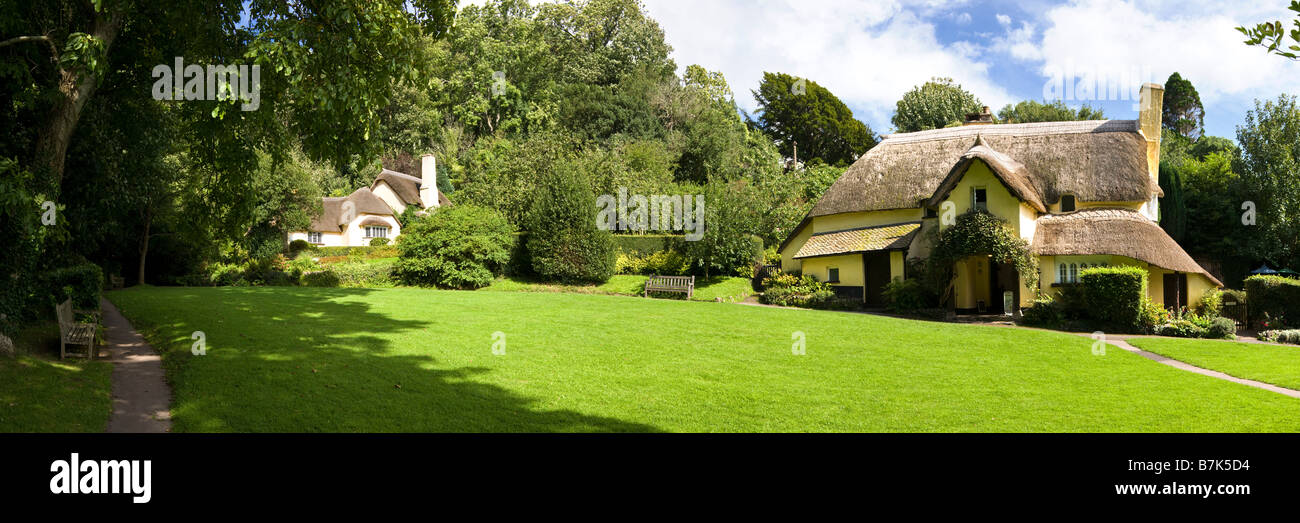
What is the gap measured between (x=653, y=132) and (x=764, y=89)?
15385mm

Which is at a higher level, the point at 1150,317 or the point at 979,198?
the point at 979,198

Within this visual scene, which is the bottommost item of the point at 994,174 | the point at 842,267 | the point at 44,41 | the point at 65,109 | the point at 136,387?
the point at 136,387

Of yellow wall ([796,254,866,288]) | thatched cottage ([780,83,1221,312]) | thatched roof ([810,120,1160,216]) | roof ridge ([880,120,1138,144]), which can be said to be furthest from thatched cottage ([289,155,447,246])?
roof ridge ([880,120,1138,144])

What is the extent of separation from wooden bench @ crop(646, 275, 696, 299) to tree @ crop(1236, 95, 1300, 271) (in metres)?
27.5

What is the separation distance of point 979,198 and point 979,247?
2.26m

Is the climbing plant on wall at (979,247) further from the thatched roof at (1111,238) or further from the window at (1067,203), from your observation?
the window at (1067,203)

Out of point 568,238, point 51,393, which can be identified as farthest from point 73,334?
point 568,238

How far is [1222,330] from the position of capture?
19.6 meters

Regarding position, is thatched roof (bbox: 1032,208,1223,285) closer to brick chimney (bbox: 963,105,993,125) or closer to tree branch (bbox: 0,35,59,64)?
brick chimney (bbox: 963,105,993,125)

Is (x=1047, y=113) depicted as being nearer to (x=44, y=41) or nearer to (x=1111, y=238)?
(x=1111, y=238)

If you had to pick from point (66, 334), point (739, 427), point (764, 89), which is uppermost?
point (764, 89)

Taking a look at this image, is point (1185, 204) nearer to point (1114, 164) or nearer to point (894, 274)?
point (1114, 164)

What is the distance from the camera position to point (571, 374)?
11.4 m
